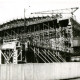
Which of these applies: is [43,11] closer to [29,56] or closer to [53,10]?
[53,10]

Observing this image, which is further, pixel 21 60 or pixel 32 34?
pixel 32 34

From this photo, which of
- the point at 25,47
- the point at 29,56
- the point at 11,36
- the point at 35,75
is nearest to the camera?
the point at 35,75

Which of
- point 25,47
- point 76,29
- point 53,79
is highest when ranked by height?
point 76,29

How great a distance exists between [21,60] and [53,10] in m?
29.9

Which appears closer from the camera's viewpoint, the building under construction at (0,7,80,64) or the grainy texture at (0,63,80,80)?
the grainy texture at (0,63,80,80)

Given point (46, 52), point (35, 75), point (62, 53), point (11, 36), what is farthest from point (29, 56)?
point (11, 36)

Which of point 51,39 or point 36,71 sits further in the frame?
point 51,39

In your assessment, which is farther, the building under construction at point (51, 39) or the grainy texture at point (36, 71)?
the building under construction at point (51, 39)

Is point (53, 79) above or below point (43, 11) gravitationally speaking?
below

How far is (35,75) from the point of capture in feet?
64.4

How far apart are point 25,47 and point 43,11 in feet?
102

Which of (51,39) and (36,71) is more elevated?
(51,39)

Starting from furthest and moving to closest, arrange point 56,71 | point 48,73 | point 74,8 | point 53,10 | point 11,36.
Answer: point 11,36
point 53,10
point 74,8
point 56,71
point 48,73

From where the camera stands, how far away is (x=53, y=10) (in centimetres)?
6419
